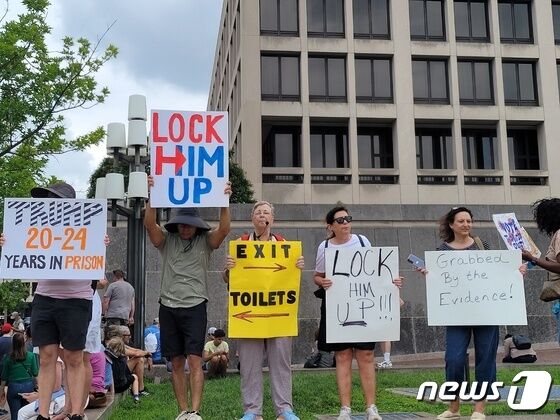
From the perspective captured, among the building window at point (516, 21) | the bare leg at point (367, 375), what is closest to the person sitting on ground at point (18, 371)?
the bare leg at point (367, 375)

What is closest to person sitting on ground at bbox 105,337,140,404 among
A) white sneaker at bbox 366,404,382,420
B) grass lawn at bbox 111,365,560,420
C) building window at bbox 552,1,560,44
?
grass lawn at bbox 111,365,560,420

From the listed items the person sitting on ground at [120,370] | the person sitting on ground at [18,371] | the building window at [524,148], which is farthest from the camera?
the building window at [524,148]

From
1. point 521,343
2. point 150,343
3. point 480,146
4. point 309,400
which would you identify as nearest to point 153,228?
point 309,400

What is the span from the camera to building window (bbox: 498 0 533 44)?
32875 millimetres

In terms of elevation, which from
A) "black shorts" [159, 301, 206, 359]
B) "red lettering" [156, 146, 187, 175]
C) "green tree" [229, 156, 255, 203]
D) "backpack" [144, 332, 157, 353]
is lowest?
"backpack" [144, 332, 157, 353]

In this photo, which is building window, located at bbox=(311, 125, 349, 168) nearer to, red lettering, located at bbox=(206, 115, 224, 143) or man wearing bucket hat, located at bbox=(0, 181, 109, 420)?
red lettering, located at bbox=(206, 115, 224, 143)

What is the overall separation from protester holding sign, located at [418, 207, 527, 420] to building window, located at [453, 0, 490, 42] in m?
28.7

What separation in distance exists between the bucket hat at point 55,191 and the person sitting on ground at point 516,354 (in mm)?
9428

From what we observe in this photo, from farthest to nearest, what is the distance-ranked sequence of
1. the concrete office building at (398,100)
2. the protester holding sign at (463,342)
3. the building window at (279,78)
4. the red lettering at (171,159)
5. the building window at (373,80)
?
the building window at (373,80) < the building window at (279,78) < the concrete office building at (398,100) < the red lettering at (171,159) < the protester holding sign at (463,342)

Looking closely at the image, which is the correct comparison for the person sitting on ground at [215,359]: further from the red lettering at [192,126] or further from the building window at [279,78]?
the building window at [279,78]

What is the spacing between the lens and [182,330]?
5723 millimetres

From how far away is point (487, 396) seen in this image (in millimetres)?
5648

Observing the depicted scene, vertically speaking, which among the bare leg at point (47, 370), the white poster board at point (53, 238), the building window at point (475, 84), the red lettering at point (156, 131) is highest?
the building window at point (475, 84)

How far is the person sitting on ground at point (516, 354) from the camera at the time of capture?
488 inches
